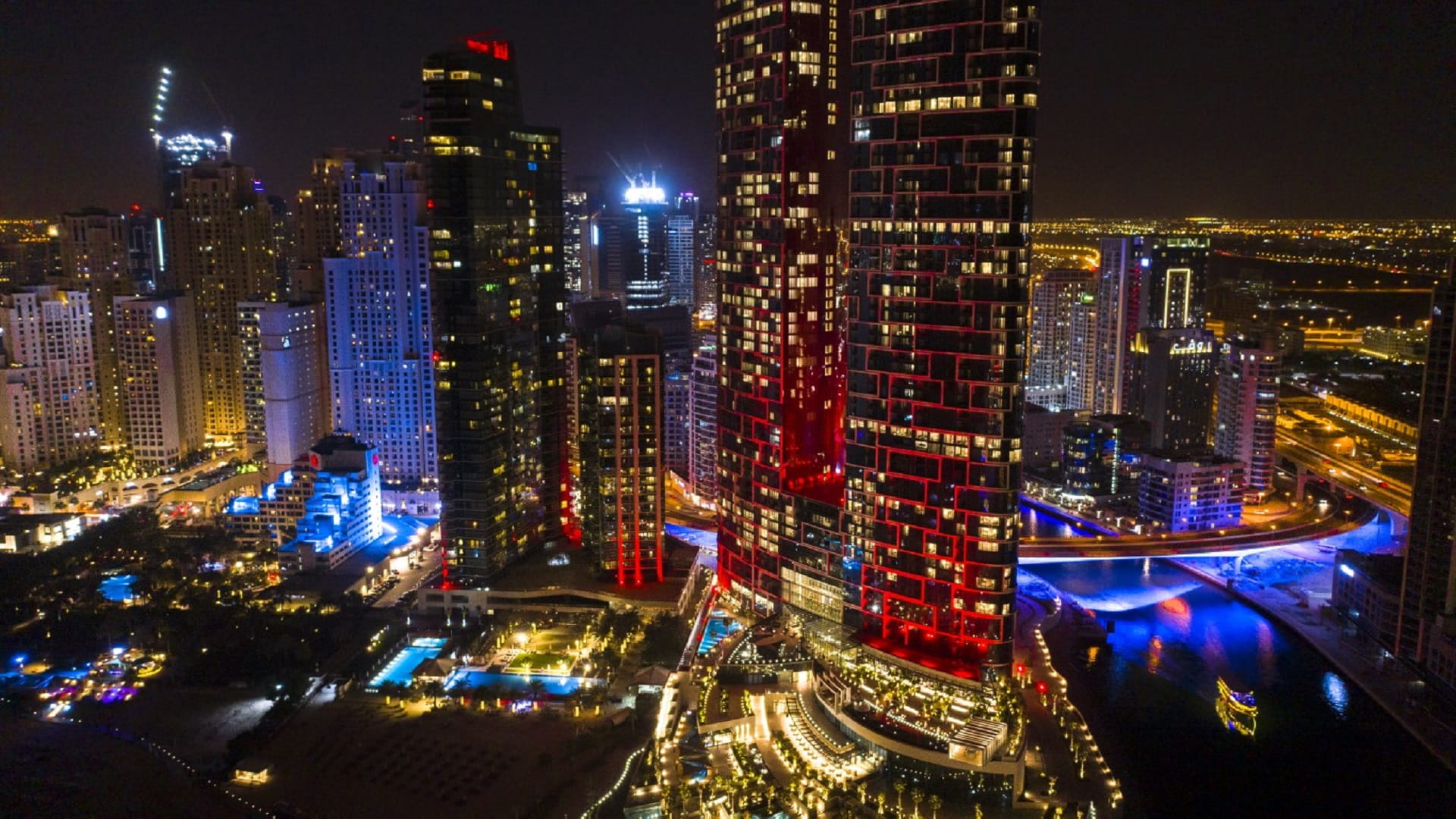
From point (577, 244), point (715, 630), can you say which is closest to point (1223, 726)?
point (715, 630)

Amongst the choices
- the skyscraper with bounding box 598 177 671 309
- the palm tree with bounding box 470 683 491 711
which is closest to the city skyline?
the palm tree with bounding box 470 683 491 711

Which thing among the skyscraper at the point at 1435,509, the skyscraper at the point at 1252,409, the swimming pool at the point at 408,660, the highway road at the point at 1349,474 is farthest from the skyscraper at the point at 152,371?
the highway road at the point at 1349,474

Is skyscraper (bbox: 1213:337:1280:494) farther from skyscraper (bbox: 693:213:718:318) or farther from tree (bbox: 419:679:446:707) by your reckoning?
tree (bbox: 419:679:446:707)

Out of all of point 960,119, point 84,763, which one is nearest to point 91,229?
point 84,763

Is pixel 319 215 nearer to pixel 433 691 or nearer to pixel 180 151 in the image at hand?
pixel 180 151

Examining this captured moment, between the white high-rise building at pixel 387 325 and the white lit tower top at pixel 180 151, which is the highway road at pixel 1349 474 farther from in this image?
the white lit tower top at pixel 180 151

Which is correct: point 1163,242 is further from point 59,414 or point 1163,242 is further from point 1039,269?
point 59,414
